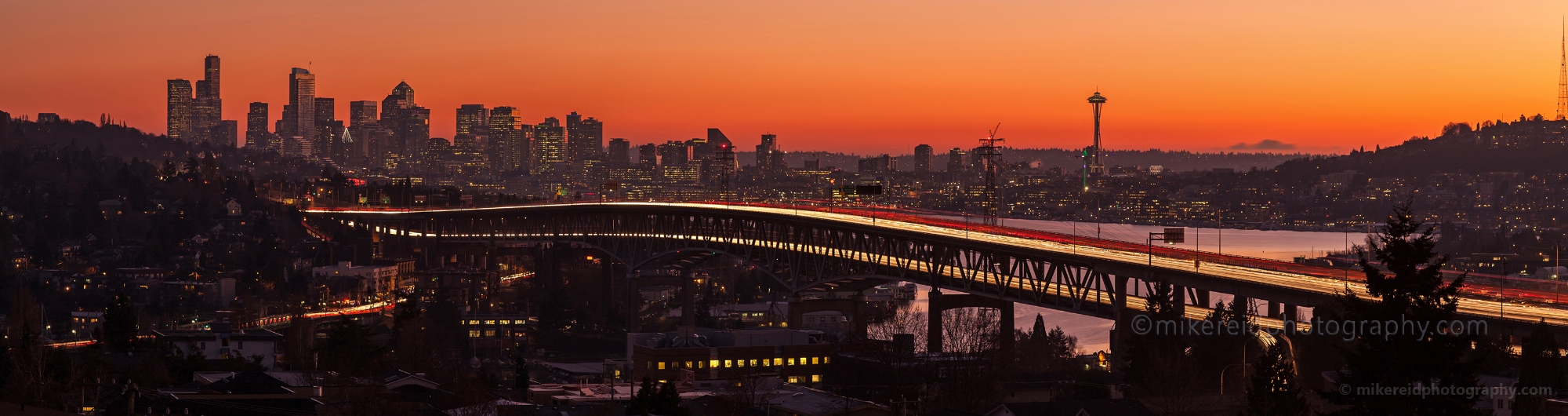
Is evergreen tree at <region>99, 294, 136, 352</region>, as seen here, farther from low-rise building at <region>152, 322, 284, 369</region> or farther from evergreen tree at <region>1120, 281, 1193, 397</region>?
evergreen tree at <region>1120, 281, 1193, 397</region>

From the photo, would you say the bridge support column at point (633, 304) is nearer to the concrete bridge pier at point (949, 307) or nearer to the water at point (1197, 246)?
the water at point (1197, 246)

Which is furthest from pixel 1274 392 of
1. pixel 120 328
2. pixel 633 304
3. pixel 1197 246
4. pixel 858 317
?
pixel 633 304

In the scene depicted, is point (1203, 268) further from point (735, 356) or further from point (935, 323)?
point (735, 356)

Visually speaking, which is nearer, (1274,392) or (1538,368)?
(1274,392)

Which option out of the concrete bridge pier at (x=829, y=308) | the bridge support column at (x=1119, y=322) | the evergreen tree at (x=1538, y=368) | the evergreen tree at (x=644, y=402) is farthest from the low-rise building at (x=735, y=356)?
the evergreen tree at (x=1538, y=368)

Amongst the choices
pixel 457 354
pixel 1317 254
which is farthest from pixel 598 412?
pixel 1317 254

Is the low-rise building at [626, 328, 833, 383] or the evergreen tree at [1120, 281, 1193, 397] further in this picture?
the low-rise building at [626, 328, 833, 383]

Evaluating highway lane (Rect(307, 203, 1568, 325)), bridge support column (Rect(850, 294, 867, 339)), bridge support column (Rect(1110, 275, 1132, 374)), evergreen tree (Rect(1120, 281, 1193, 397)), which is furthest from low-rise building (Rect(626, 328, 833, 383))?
evergreen tree (Rect(1120, 281, 1193, 397))
